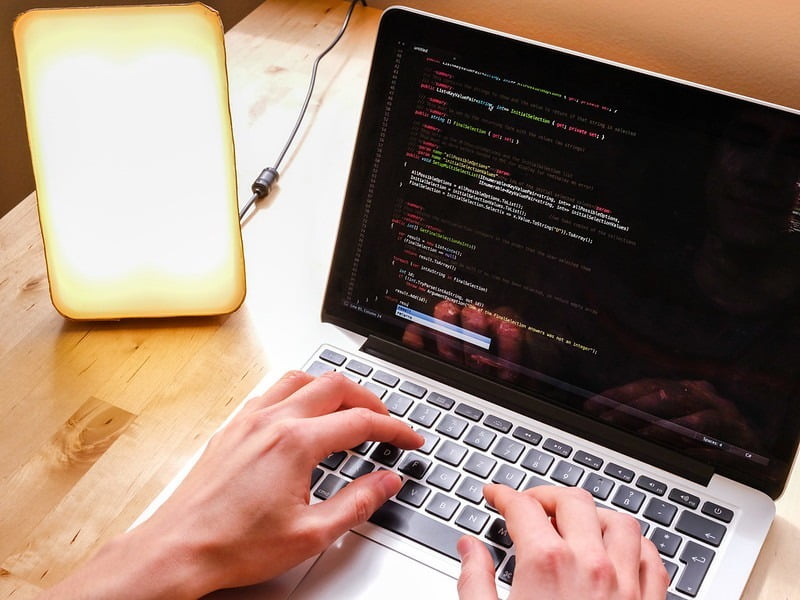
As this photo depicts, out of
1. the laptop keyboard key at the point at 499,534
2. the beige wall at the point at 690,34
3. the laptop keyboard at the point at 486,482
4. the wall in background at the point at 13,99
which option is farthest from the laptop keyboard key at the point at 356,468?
the wall in background at the point at 13,99

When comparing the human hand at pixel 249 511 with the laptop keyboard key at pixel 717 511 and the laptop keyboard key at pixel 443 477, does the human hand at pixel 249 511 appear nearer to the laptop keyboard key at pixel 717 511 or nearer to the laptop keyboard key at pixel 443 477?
the laptop keyboard key at pixel 443 477

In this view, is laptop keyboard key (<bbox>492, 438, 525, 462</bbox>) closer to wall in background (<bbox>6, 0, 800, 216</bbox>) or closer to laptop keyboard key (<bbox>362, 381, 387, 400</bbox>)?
laptop keyboard key (<bbox>362, 381, 387, 400</bbox>)

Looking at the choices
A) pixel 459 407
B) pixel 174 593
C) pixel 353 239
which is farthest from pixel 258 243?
pixel 174 593

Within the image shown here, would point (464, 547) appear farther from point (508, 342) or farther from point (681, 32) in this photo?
point (681, 32)

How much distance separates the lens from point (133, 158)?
75 cm

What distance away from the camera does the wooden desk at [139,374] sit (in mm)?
660

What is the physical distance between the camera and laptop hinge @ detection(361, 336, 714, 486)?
685mm

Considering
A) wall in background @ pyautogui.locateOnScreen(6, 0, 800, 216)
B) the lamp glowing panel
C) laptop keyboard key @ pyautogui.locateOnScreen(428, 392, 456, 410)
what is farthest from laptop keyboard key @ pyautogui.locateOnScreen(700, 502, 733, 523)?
wall in background @ pyautogui.locateOnScreen(6, 0, 800, 216)

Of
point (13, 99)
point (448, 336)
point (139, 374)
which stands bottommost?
point (13, 99)

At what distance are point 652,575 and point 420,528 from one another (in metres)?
0.16

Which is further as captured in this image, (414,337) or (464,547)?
(414,337)

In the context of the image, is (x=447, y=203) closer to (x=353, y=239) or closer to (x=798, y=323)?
(x=353, y=239)

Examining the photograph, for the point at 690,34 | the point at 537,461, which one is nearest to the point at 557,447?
the point at 537,461

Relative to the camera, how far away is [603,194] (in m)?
0.66
